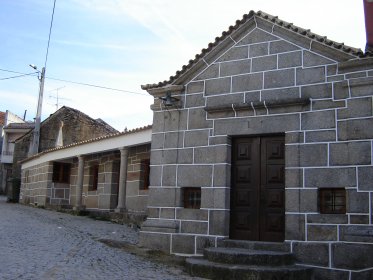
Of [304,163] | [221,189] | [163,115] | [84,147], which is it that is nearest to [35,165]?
[84,147]

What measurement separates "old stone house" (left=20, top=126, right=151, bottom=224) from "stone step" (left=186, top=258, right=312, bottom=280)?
20.0 ft

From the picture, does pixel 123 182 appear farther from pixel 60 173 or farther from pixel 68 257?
pixel 68 257

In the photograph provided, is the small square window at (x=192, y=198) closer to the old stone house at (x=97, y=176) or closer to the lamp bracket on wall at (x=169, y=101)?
the lamp bracket on wall at (x=169, y=101)

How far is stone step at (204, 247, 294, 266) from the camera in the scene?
23.1 feet

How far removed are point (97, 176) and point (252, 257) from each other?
458 inches

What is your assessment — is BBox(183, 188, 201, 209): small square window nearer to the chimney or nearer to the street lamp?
the chimney

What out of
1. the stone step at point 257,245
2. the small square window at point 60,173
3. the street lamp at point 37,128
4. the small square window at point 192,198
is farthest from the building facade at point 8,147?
the stone step at point 257,245

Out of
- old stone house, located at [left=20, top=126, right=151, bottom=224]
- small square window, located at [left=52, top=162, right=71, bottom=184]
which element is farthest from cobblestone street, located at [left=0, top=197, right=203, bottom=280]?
small square window, located at [left=52, top=162, right=71, bottom=184]

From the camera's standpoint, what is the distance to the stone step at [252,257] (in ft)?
23.1

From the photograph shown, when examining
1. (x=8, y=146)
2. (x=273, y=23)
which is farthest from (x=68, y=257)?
(x=8, y=146)

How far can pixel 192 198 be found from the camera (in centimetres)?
906

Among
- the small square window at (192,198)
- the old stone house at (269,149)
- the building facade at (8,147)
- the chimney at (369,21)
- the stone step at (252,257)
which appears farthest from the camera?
the building facade at (8,147)

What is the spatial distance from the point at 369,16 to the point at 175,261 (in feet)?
19.5

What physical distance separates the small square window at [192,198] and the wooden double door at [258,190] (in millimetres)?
773
